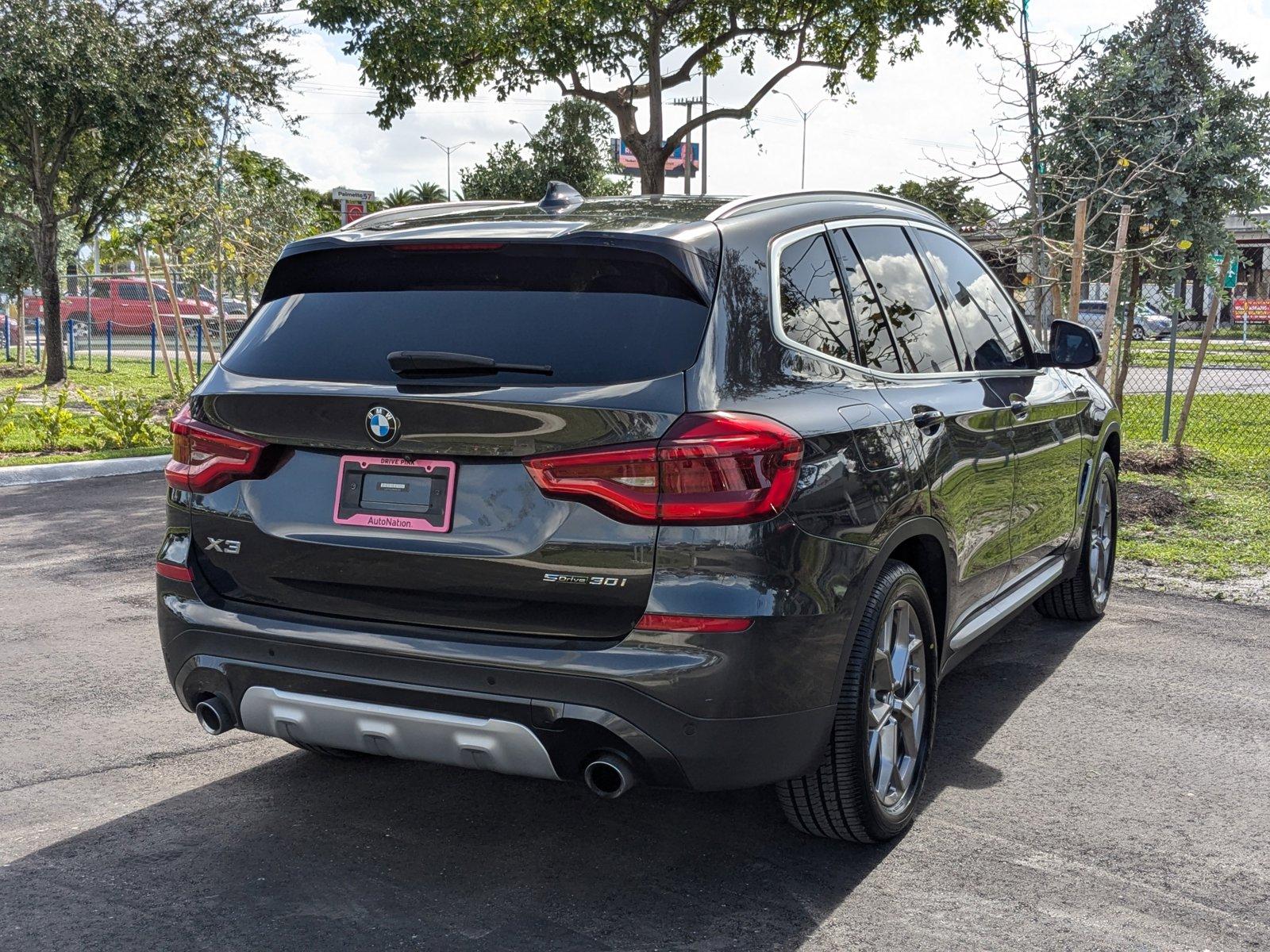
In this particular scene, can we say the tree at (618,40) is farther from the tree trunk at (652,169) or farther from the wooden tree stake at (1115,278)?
the wooden tree stake at (1115,278)

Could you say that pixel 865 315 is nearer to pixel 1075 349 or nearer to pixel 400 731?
pixel 1075 349

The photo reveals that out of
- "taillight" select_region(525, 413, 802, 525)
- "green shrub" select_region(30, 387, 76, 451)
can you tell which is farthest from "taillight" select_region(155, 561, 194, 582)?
"green shrub" select_region(30, 387, 76, 451)

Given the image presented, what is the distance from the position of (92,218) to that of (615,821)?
22838 millimetres

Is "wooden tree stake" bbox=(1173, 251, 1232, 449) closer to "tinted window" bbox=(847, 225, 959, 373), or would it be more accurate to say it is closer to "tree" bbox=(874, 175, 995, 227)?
"tree" bbox=(874, 175, 995, 227)

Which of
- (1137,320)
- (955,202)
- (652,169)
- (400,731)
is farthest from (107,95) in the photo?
(1137,320)

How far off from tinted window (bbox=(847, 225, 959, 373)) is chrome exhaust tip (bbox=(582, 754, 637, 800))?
166cm

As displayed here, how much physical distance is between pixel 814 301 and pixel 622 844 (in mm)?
1664

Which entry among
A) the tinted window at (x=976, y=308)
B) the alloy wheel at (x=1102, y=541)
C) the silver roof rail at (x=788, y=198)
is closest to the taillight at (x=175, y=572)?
the silver roof rail at (x=788, y=198)

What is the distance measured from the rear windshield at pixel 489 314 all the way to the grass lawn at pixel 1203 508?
17.8ft

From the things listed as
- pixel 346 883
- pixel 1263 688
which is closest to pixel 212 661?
pixel 346 883

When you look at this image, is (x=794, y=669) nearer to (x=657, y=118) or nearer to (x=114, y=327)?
(x=657, y=118)

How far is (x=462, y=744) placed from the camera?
3273 millimetres

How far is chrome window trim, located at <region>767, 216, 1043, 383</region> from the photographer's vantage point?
11.7 ft

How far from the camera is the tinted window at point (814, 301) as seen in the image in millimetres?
3658
